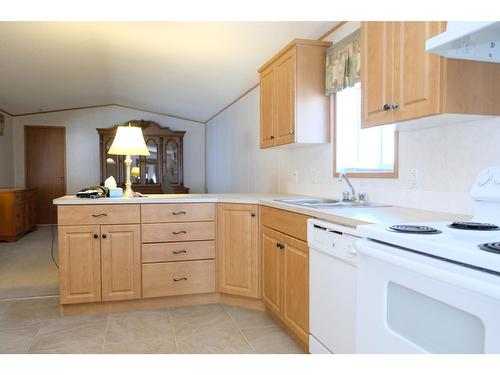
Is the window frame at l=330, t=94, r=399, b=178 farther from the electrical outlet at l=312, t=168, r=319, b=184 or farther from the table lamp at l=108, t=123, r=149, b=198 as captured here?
the table lamp at l=108, t=123, r=149, b=198

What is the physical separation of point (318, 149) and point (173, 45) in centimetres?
190

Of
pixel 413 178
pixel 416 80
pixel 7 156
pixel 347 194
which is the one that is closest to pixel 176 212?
pixel 347 194

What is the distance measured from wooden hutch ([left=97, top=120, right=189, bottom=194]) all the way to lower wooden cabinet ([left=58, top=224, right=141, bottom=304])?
452 centimetres

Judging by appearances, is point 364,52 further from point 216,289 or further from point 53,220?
point 53,220

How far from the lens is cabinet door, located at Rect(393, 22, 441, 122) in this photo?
157 cm

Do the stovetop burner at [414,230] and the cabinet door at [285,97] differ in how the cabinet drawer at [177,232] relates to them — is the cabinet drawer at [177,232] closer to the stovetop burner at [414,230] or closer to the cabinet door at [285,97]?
the cabinet door at [285,97]

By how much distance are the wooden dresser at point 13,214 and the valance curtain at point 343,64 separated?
530cm

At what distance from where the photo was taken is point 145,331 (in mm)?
2605

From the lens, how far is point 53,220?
7844 mm

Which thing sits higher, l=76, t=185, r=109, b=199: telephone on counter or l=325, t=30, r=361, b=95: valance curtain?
l=325, t=30, r=361, b=95: valance curtain

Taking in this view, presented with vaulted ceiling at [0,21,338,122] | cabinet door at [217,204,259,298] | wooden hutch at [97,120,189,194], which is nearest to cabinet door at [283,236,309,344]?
cabinet door at [217,204,259,298]

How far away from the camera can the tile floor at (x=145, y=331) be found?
2342mm

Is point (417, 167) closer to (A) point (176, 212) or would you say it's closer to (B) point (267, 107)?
(B) point (267, 107)

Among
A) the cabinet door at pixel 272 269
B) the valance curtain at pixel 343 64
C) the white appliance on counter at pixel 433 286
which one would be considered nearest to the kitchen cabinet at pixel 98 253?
the cabinet door at pixel 272 269
